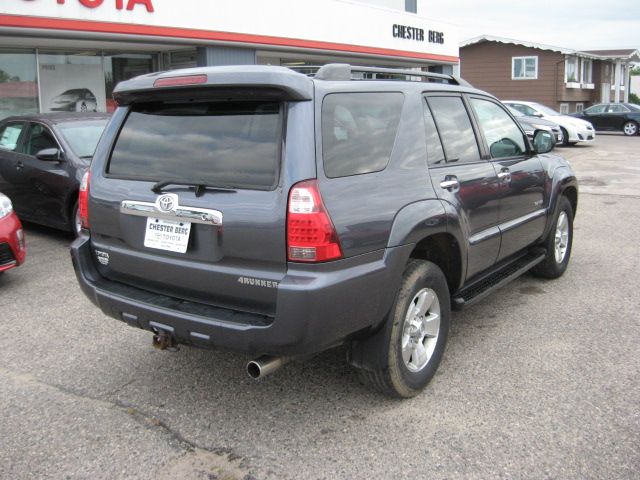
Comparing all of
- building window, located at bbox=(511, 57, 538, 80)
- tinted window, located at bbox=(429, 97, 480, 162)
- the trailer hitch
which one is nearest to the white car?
building window, located at bbox=(511, 57, 538, 80)

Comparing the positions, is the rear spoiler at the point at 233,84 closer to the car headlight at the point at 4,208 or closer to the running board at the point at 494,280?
the running board at the point at 494,280

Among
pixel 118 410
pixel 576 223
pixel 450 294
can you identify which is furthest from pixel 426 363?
pixel 576 223

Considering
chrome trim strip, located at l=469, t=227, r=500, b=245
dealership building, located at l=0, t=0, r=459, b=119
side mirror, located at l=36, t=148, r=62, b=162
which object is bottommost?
chrome trim strip, located at l=469, t=227, r=500, b=245

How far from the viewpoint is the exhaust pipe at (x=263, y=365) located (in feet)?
9.71

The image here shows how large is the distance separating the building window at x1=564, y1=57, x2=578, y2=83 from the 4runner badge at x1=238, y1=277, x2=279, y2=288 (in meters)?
37.0

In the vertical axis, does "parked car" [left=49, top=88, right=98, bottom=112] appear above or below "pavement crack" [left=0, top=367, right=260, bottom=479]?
above

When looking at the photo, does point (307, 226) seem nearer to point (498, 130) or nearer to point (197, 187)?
point (197, 187)

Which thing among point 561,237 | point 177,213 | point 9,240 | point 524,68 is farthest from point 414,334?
point 524,68

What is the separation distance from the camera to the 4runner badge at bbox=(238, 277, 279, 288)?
2.87m

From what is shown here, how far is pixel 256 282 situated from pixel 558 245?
386cm

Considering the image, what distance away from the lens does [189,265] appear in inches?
123

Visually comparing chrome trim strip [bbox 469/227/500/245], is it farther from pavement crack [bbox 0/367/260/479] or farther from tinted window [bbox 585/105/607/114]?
tinted window [bbox 585/105/607/114]

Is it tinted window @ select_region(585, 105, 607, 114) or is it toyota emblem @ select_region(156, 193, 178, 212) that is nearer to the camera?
toyota emblem @ select_region(156, 193, 178, 212)

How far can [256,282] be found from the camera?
9.56 feet
